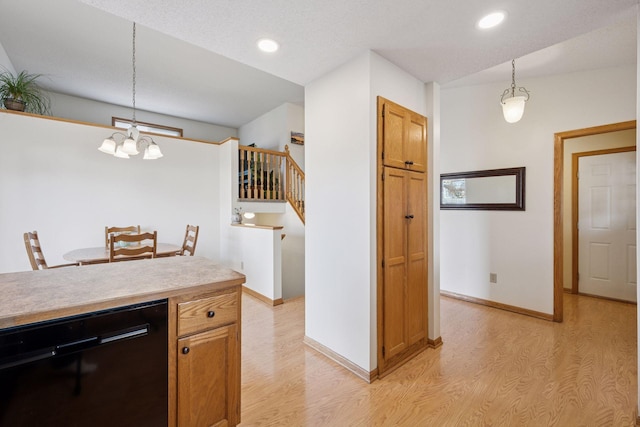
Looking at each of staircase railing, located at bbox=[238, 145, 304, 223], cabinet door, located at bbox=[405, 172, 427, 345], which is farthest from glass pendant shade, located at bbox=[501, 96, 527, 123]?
staircase railing, located at bbox=[238, 145, 304, 223]

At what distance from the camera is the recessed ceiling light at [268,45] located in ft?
6.39

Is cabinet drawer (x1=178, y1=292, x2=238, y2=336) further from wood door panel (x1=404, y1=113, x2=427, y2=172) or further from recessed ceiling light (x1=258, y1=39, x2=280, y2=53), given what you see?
wood door panel (x1=404, y1=113, x2=427, y2=172)

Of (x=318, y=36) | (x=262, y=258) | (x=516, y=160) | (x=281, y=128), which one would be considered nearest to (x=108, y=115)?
(x=281, y=128)

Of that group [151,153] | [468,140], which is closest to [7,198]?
[151,153]

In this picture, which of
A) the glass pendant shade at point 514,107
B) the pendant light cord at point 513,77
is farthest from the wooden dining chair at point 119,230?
the pendant light cord at point 513,77

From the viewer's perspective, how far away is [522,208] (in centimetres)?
335

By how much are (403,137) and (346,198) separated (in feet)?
2.38

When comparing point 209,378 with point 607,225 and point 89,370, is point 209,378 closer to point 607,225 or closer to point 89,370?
point 89,370

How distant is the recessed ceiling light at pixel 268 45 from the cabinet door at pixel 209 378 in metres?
1.87

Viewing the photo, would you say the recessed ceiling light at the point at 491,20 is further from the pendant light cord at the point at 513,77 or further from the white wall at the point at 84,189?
the white wall at the point at 84,189

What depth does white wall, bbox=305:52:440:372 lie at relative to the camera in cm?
210

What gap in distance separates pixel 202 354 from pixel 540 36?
9.51 feet

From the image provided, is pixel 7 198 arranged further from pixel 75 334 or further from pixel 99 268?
pixel 75 334

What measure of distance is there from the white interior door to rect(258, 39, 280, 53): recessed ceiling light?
461cm
